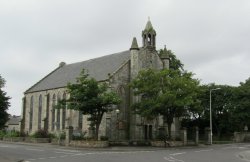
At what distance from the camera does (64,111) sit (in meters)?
66.6

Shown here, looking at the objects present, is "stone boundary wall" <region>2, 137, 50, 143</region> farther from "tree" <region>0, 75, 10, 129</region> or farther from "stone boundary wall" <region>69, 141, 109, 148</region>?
"tree" <region>0, 75, 10, 129</region>

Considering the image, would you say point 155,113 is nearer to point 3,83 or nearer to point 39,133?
point 39,133

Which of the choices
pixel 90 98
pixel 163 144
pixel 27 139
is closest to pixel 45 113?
pixel 27 139

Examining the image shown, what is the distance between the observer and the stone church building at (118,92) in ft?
184

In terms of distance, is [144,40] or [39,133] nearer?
[39,133]

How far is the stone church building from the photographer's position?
56.2 m

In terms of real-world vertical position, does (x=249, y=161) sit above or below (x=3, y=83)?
below

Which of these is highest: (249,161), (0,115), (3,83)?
(3,83)

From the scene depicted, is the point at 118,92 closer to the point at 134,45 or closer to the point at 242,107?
the point at 134,45

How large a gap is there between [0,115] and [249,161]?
16921 millimetres

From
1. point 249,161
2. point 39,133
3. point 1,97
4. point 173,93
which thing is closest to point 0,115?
point 1,97

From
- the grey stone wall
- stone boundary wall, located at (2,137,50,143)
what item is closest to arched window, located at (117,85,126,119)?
the grey stone wall

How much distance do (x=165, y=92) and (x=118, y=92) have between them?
416 inches

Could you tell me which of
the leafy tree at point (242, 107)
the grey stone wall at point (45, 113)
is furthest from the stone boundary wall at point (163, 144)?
the leafy tree at point (242, 107)
